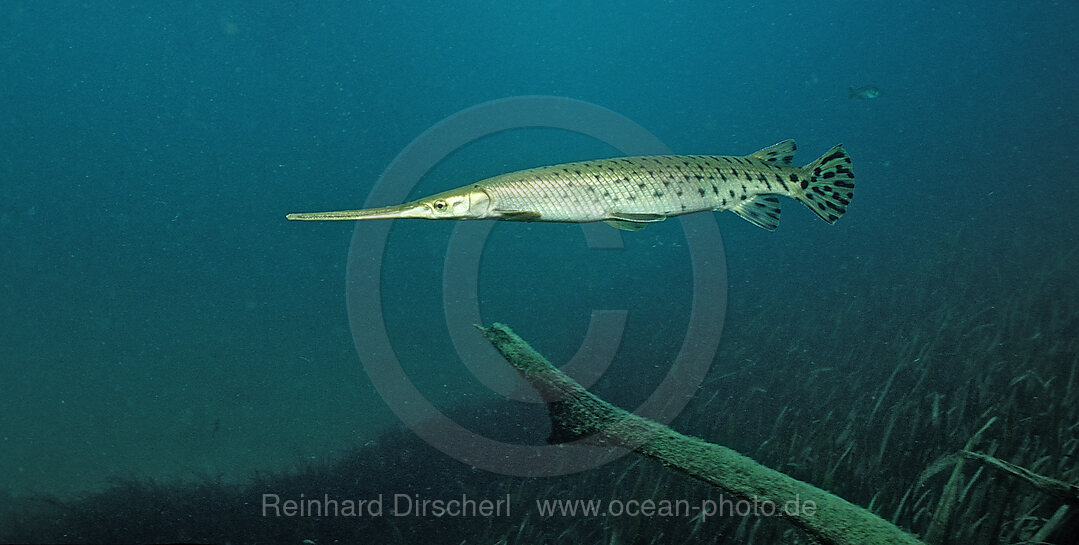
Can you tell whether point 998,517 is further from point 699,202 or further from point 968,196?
point 968,196

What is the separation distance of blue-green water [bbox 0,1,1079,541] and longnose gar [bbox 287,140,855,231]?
5306 millimetres

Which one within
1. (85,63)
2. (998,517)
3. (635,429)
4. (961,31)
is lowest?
(998,517)

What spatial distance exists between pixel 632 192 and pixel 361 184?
63612mm

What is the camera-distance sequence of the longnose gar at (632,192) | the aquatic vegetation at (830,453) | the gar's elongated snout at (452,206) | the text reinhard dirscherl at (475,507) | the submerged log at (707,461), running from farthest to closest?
1. the text reinhard dirscherl at (475,507)
2. the aquatic vegetation at (830,453)
3. the longnose gar at (632,192)
4. the gar's elongated snout at (452,206)
5. the submerged log at (707,461)

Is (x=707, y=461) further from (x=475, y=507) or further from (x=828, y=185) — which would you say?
(x=475, y=507)

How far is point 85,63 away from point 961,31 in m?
179

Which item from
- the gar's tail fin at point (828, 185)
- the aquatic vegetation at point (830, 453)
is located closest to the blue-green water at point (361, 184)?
the aquatic vegetation at point (830, 453)

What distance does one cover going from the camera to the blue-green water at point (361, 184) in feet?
38.3

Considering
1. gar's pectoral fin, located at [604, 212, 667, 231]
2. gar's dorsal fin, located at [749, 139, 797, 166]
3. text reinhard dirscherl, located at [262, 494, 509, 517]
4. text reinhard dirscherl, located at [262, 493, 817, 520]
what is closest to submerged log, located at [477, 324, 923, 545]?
gar's pectoral fin, located at [604, 212, 667, 231]

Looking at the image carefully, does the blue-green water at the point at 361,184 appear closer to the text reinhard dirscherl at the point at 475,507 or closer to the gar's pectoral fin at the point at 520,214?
the text reinhard dirscherl at the point at 475,507

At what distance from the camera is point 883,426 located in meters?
5.79

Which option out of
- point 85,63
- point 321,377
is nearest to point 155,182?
point 85,63

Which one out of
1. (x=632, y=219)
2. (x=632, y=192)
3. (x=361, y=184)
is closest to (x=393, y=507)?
(x=632, y=219)

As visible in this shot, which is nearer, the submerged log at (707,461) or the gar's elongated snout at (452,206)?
the submerged log at (707,461)
